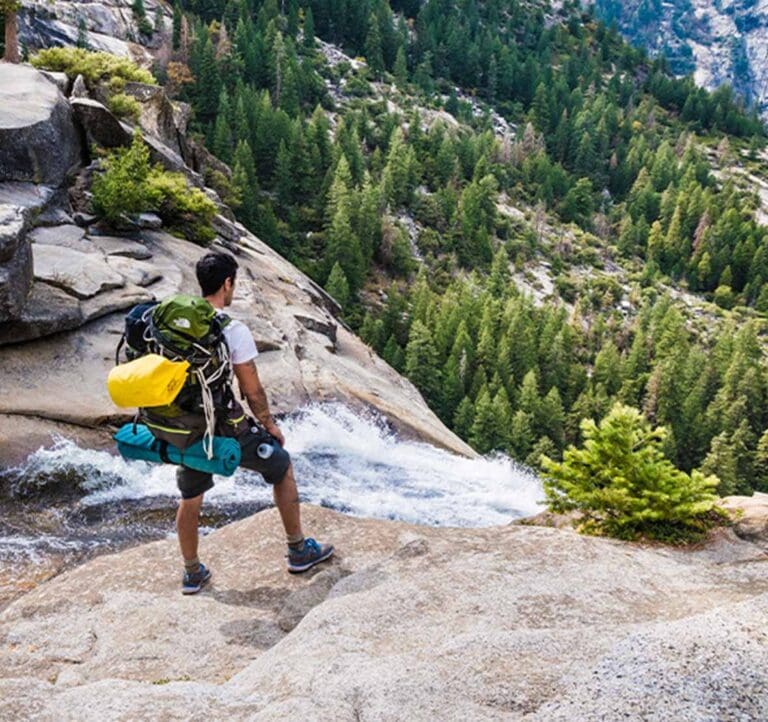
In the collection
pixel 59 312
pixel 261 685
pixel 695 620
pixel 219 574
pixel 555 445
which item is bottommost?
pixel 555 445

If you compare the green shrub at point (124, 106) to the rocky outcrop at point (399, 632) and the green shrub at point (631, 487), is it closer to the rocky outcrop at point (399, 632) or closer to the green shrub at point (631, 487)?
the rocky outcrop at point (399, 632)

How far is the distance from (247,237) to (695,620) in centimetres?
2794

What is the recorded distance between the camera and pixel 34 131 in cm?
1877

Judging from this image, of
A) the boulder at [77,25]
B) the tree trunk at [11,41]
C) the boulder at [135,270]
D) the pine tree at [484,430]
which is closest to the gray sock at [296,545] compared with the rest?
the boulder at [135,270]

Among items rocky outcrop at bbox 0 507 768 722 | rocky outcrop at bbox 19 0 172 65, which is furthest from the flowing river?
rocky outcrop at bbox 19 0 172 65

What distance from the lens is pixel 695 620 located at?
4676mm

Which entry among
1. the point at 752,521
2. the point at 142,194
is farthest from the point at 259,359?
the point at 752,521

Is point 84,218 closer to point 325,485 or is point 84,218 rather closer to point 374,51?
point 325,485

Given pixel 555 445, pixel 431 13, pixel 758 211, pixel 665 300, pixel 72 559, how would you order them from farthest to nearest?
pixel 431 13
pixel 758 211
pixel 665 300
pixel 555 445
pixel 72 559

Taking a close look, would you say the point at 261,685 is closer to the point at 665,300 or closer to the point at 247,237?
the point at 247,237

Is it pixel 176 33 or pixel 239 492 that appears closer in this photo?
pixel 239 492

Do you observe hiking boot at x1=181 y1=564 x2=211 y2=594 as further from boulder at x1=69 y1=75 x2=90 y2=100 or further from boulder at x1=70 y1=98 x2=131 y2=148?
boulder at x1=69 y1=75 x2=90 y2=100

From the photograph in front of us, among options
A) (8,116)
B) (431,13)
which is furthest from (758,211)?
(8,116)

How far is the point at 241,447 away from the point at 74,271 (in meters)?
11.6
